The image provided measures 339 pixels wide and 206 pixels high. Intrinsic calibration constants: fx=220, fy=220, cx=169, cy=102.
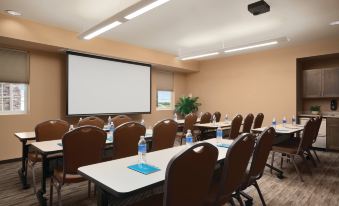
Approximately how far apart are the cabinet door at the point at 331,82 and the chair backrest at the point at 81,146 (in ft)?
19.5

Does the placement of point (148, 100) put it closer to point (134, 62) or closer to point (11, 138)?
point (134, 62)

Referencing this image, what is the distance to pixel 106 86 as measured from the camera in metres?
5.67

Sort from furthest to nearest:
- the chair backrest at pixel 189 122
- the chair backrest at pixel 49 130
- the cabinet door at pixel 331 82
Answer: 1. the cabinet door at pixel 331 82
2. the chair backrest at pixel 189 122
3. the chair backrest at pixel 49 130

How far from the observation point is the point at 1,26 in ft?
12.7

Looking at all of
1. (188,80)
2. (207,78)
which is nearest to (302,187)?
(207,78)

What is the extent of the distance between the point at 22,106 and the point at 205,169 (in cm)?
486

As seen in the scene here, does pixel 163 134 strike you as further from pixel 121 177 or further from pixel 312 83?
pixel 312 83

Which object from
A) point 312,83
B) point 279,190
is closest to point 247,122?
point 279,190

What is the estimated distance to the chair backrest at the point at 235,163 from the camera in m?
1.55

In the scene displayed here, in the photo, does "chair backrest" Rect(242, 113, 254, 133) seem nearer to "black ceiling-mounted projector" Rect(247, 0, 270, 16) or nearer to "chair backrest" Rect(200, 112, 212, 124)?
"chair backrest" Rect(200, 112, 212, 124)

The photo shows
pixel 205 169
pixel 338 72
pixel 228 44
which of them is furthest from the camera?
pixel 228 44

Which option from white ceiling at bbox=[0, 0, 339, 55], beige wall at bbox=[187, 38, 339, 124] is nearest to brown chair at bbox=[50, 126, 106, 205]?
white ceiling at bbox=[0, 0, 339, 55]

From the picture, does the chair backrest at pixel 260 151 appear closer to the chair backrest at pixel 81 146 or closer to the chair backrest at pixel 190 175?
the chair backrest at pixel 190 175

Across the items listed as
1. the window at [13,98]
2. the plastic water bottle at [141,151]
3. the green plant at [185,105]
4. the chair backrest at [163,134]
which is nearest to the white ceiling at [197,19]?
the window at [13,98]
